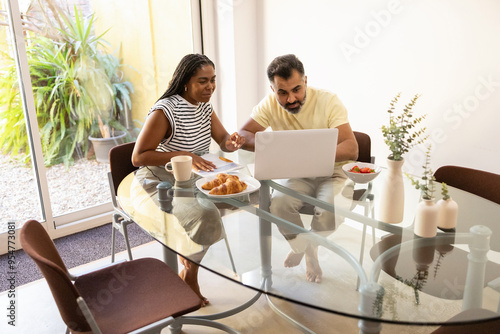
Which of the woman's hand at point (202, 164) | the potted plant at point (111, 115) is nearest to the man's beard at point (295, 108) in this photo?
the woman's hand at point (202, 164)

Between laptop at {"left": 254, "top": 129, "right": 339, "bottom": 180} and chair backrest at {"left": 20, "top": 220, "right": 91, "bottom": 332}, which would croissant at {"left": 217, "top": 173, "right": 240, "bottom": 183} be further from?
chair backrest at {"left": 20, "top": 220, "right": 91, "bottom": 332}

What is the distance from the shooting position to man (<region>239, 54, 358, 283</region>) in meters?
1.64

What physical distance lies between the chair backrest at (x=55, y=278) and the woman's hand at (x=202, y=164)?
2.43 feet

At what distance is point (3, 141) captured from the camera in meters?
3.00

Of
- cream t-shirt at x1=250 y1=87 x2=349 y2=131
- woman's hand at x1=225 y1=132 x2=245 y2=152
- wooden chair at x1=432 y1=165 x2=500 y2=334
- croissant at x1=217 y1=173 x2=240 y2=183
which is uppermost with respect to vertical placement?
cream t-shirt at x1=250 y1=87 x2=349 y2=131

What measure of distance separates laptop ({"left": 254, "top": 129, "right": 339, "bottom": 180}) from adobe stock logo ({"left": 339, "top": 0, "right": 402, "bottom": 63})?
140cm

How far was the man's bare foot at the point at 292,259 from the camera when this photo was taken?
1429 millimetres

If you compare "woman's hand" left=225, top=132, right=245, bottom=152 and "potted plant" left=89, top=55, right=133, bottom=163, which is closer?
"woman's hand" left=225, top=132, right=245, bottom=152

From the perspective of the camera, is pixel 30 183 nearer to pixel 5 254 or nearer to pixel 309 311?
pixel 5 254

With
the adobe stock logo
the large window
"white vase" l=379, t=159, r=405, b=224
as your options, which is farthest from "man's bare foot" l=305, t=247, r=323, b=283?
the large window

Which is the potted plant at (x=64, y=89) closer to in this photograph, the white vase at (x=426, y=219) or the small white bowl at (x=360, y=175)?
the small white bowl at (x=360, y=175)

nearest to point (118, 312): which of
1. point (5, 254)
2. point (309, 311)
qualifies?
point (309, 311)

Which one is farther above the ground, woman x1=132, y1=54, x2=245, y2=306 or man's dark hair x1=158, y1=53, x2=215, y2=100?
man's dark hair x1=158, y1=53, x2=215, y2=100

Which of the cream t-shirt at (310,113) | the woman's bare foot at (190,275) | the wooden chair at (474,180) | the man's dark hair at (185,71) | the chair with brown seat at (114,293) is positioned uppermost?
the man's dark hair at (185,71)
